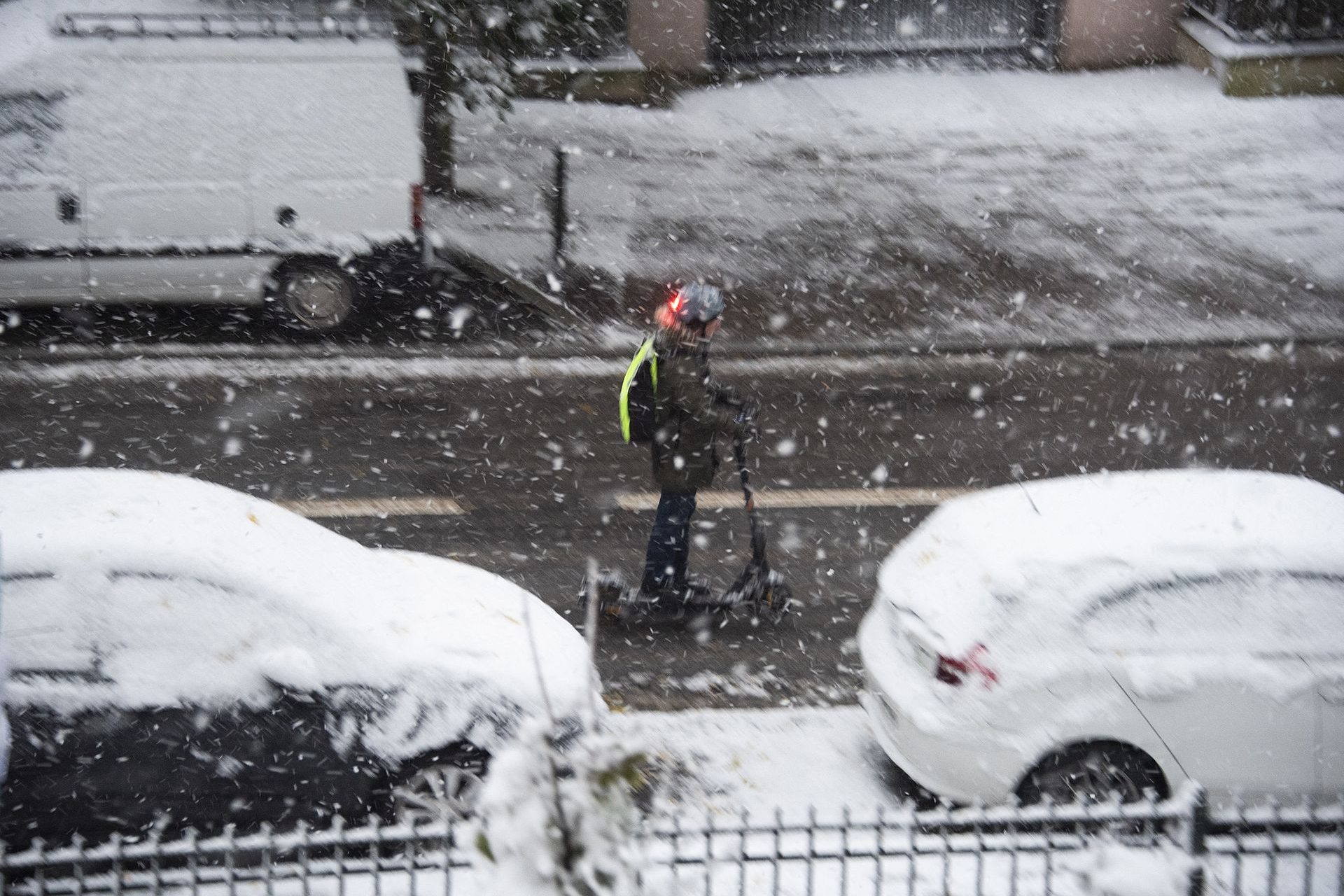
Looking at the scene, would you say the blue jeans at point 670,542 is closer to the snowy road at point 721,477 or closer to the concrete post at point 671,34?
the snowy road at point 721,477

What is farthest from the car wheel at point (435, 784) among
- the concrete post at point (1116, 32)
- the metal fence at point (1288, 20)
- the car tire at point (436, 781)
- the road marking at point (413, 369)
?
the metal fence at point (1288, 20)

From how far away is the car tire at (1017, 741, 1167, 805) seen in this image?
6.08 m

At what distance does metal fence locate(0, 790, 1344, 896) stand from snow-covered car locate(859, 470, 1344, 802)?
67 cm

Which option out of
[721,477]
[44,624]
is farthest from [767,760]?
[721,477]

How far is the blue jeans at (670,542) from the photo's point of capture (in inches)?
319

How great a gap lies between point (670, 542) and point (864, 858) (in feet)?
12.1

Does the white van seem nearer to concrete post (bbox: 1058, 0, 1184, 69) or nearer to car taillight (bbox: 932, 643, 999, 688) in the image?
car taillight (bbox: 932, 643, 999, 688)

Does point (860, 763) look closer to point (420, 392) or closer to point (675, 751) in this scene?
point (675, 751)

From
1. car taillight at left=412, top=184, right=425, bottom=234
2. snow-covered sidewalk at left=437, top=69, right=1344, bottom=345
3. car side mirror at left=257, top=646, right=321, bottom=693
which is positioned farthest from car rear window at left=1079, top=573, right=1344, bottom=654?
car taillight at left=412, top=184, right=425, bottom=234

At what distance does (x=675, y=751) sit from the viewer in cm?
698

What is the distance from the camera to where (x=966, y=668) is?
6133 mm

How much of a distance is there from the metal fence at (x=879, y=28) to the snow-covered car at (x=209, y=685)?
58.0 ft

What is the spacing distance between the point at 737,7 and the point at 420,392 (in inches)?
477

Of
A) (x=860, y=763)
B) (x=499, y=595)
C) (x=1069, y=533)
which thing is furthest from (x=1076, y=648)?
(x=499, y=595)
